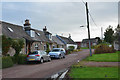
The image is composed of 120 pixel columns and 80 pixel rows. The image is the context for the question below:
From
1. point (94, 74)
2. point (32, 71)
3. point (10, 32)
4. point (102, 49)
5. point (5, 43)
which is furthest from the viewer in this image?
point (102, 49)

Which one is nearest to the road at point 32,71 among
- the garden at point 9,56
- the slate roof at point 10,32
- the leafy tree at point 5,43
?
the garden at point 9,56

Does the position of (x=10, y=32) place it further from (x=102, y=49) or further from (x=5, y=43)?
(x=102, y=49)

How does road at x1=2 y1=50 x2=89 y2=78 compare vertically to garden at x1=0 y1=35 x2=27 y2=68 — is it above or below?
below

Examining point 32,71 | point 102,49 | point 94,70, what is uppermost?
point 102,49

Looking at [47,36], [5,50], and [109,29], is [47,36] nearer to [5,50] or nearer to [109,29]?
[5,50]

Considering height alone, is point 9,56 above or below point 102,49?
below

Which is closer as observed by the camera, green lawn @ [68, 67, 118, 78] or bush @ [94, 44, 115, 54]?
green lawn @ [68, 67, 118, 78]

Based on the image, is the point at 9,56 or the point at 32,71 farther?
the point at 9,56

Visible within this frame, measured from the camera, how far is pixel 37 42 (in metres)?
28.0

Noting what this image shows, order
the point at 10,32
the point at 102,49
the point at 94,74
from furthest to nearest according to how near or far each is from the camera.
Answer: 1. the point at 102,49
2. the point at 10,32
3. the point at 94,74

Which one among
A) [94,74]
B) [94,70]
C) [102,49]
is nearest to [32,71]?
[94,70]

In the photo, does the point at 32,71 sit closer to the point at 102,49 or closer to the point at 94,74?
the point at 94,74

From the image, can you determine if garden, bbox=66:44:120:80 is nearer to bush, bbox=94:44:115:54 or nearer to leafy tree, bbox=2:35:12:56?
leafy tree, bbox=2:35:12:56

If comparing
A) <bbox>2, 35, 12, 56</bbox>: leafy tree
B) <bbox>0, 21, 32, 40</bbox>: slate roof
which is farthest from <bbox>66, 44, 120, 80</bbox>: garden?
<bbox>0, 21, 32, 40</bbox>: slate roof
